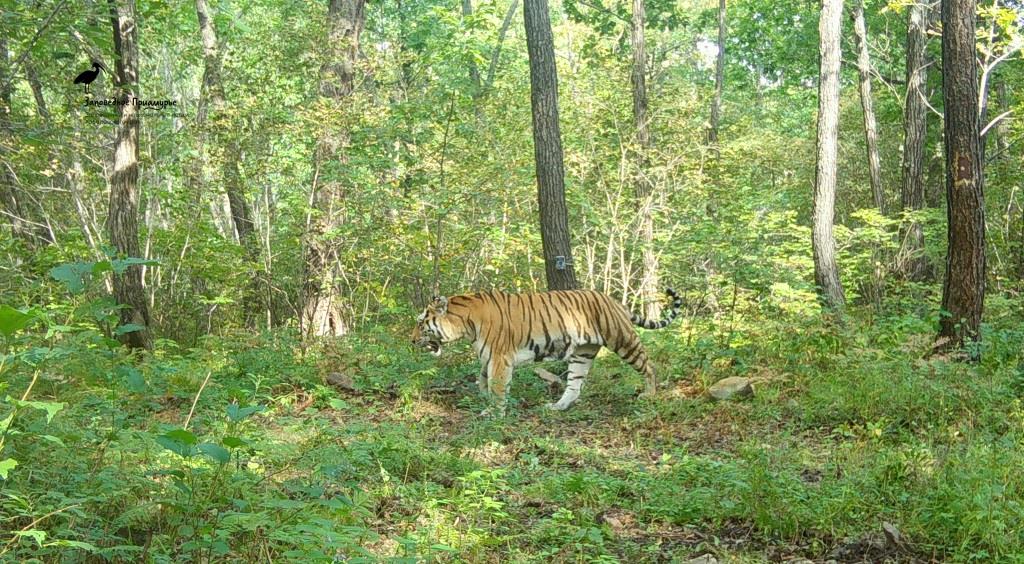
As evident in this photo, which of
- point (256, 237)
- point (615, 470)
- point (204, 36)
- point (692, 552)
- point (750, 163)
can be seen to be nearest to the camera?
point (692, 552)

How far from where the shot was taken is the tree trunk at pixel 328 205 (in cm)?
1022

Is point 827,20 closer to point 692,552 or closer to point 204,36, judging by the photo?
point 692,552

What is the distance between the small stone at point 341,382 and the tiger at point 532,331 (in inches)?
33.3

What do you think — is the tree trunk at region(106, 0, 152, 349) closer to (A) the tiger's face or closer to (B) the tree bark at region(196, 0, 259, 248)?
(B) the tree bark at region(196, 0, 259, 248)

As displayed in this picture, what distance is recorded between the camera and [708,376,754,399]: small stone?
25.7 ft

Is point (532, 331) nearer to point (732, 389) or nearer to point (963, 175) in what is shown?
point (732, 389)

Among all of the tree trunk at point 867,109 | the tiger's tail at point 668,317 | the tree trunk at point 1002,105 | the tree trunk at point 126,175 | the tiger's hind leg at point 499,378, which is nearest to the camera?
the tiger's hind leg at point 499,378

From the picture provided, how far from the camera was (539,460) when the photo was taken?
614 centimetres

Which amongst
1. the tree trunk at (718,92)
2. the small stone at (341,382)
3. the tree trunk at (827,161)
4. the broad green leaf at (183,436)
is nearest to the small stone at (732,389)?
the small stone at (341,382)

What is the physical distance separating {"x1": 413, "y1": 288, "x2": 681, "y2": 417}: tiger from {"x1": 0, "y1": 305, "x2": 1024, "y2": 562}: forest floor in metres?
0.34

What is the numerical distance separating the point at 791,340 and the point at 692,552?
16.9 ft

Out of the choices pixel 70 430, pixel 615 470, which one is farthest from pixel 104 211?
pixel 615 470

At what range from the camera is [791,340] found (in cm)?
891

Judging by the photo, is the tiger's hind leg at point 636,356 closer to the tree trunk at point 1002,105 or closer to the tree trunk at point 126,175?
the tree trunk at point 126,175
